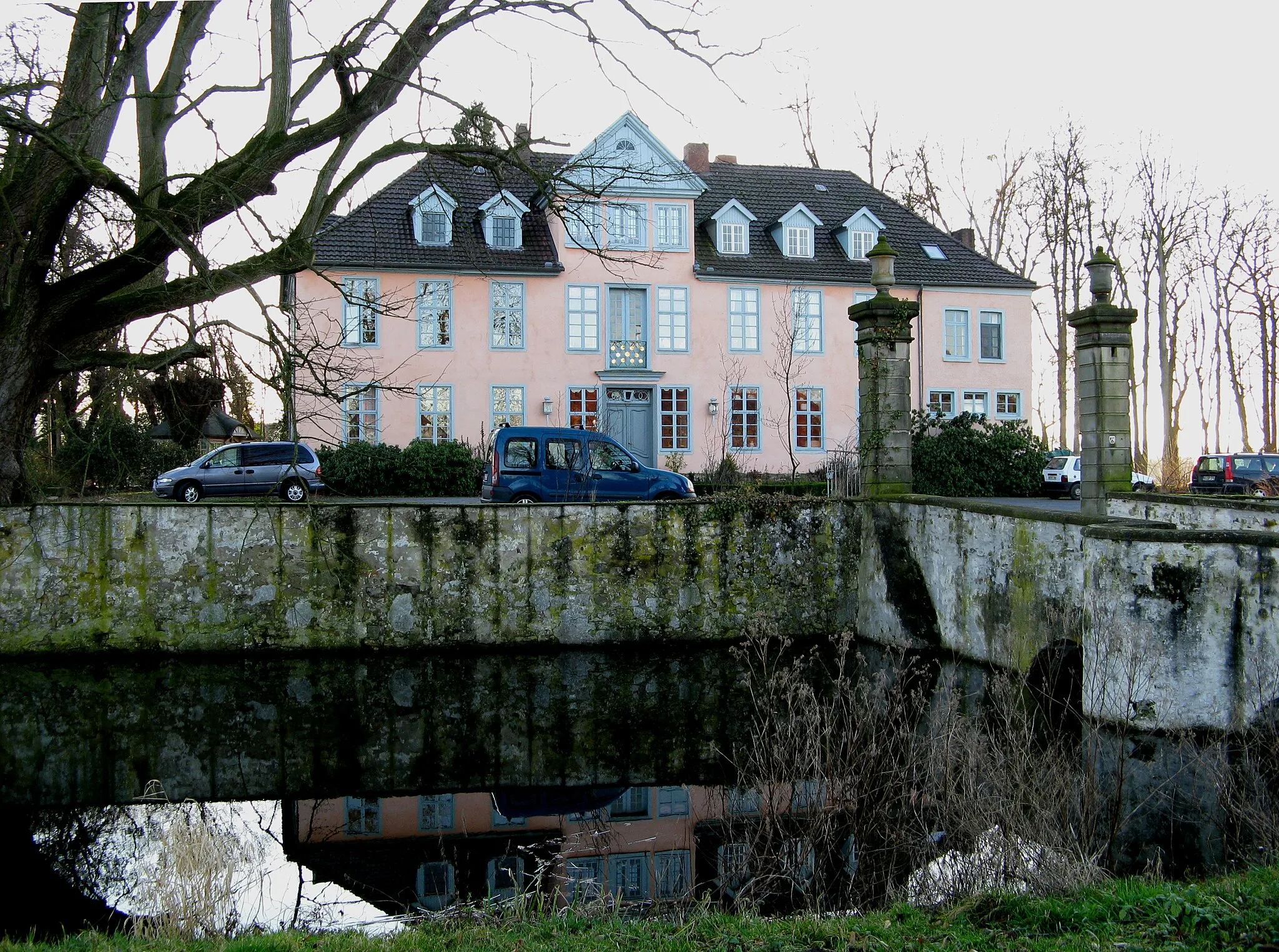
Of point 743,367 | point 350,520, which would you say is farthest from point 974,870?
point 743,367

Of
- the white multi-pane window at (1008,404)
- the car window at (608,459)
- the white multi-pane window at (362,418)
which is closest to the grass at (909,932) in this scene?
the car window at (608,459)

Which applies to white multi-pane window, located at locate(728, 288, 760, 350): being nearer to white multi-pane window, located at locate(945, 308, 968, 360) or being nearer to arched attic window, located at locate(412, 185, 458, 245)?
white multi-pane window, located at locate(945, 308, 968, 360)

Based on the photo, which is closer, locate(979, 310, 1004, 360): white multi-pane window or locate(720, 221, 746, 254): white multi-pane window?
locate(720, 221, 746, 254): white multi-pane window

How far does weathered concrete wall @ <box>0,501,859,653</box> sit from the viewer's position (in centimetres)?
1294

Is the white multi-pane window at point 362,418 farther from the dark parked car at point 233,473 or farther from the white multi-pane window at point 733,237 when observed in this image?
the white multi-pane window at point 733,237

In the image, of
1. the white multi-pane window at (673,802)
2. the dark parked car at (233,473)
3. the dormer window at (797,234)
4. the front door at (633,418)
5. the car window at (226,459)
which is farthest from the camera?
the dormer window at (797,234)

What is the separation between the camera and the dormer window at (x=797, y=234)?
1147 inches

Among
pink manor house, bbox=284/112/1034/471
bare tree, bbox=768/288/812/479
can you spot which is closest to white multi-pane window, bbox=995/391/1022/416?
pink manor house, bbox=284/112/1034/471

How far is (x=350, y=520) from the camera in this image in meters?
13.5

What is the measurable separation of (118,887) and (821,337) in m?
24.3

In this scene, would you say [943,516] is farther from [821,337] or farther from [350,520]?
[821,337]

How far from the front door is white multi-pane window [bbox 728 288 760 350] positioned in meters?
2.64

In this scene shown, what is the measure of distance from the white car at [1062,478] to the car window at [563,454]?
13.7 meters

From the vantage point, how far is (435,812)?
8258mm
